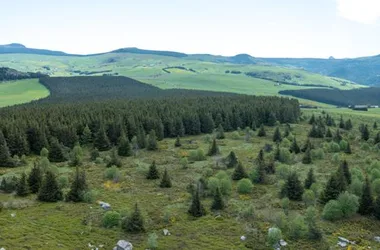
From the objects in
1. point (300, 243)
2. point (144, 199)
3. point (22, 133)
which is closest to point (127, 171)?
point (144, 199)

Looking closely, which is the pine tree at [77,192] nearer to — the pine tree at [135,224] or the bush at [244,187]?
the pine tree at [135,224]

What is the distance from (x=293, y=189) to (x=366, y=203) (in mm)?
11846

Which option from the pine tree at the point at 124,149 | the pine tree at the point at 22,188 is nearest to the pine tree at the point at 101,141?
the pine tree at the point at 124,149

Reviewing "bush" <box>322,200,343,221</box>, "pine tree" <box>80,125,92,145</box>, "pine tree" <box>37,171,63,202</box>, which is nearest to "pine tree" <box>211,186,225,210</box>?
"bush" <box>322,200,343,221</box>

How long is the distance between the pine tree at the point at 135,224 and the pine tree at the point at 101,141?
192 ft

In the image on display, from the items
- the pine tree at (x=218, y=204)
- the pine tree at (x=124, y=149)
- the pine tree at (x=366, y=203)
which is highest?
the pine tree at (x=366, y=203)

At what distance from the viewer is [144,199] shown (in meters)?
67.1

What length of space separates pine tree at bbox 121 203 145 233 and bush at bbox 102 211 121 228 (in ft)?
4.92

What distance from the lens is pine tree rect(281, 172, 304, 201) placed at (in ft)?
220

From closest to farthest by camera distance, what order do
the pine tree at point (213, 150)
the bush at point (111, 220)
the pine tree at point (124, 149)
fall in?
the bush at point (111, 220)
the pine tree at point (124, 149)
the pine tree at point (213, 150)

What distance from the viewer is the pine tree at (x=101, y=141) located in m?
109

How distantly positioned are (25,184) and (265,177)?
43741 mm

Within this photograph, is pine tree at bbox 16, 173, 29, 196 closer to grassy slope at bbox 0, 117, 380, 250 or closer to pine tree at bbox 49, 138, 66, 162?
grassy slope at bbox 0, 117, 380, 250

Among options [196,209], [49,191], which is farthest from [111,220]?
[49,191]
